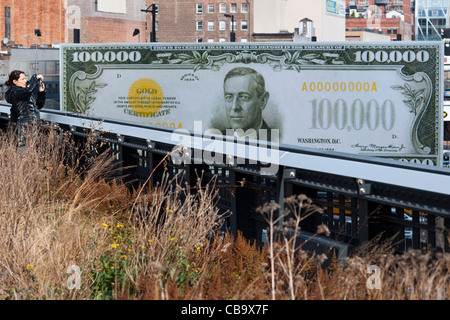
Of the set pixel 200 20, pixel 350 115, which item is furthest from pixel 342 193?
pixel 200 20

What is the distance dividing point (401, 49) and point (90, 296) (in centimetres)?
2025

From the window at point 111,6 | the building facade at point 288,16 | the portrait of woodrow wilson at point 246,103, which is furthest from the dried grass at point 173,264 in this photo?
the building facade at point 288,16

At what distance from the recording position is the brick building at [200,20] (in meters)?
136

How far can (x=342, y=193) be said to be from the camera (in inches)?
239

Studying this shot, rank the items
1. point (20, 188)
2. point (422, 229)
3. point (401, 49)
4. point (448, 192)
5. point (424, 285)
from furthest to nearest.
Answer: point (401, 49) < point (20, 188) < point (422, 229) < point (448, 192) < point (424, 285)

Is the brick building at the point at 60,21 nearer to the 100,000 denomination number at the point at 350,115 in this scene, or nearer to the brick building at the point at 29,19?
the brick building at the point at 29,19

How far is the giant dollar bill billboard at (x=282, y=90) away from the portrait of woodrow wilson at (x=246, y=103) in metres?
0.03

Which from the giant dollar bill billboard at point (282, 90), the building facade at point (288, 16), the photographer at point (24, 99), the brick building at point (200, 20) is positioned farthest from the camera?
the brick building at point (200, 20)

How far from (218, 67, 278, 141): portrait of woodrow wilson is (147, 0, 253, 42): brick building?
351ft

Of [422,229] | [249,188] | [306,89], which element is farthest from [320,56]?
[422,229]

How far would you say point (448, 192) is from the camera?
16.5ft

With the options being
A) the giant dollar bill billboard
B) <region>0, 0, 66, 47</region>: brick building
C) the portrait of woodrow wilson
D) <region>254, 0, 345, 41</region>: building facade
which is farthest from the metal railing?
<region>254, 0, 345, 41</region>: building facade

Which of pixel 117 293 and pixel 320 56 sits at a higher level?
pixel 320 56
